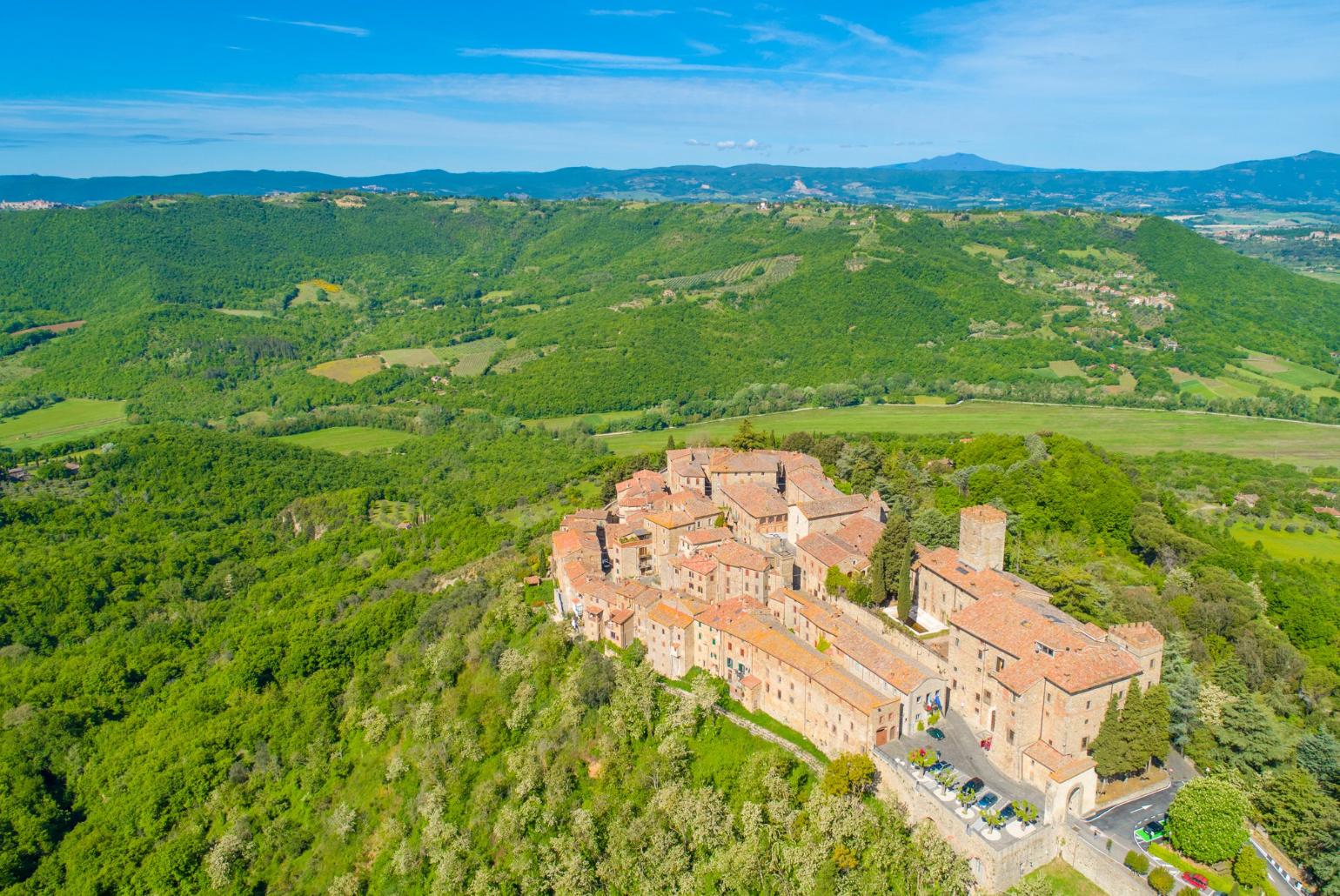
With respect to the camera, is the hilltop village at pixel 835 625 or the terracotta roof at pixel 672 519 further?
the terracotta roof at pixel 672 519

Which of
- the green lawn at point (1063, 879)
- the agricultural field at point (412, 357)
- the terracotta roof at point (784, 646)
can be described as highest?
the terracotta roof at point (784, 646)

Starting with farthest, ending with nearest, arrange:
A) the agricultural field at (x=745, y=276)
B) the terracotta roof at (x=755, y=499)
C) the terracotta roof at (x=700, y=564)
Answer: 1. the agricultural field at (x=745, y=276)
2. the terracotta roof at (x=755, y=499)
3. the terracotta roof at (x=700, y=564)

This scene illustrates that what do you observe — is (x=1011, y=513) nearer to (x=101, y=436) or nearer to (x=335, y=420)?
(x=335, y=420)

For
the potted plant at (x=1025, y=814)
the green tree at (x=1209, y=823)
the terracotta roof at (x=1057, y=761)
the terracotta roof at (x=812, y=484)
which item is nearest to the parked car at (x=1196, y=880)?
the green tree at (x=1209, y=823)

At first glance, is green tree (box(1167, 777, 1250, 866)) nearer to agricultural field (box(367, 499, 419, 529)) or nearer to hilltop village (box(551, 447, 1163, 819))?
hilltop village (box(551, 447, 1163, 819))

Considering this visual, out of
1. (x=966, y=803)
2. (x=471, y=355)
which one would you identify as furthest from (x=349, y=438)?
(x=966, y=803)

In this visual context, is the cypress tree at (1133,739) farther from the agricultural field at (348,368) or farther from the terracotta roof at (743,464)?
the agricultural field at (348,368)

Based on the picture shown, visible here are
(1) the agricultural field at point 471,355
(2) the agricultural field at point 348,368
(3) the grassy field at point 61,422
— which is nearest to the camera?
(3) the grassy field at point 61,422

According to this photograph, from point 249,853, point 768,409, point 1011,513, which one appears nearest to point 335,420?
point 768,409
